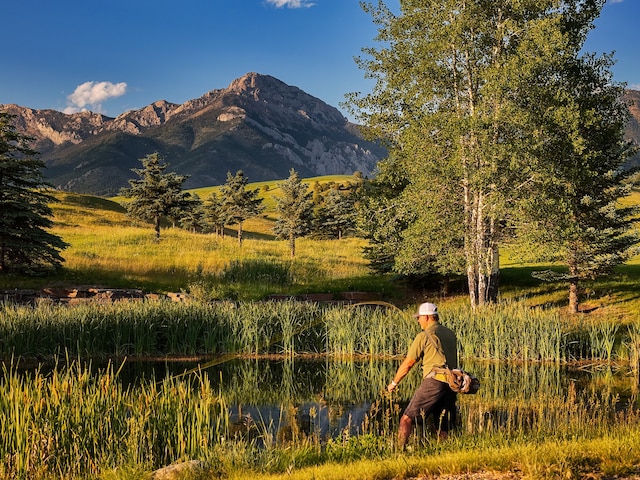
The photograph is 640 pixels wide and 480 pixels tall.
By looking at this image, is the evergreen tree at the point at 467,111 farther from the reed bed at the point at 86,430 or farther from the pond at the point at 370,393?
the reed bed at the point at 86,430

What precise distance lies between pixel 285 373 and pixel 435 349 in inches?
336

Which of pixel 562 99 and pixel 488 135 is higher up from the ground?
pixel 562 99

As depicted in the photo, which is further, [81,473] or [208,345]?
[208,345]

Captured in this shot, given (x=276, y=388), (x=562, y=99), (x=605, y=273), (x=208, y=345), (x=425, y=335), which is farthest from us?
(x=605, y=273)

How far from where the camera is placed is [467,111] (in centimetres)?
2198

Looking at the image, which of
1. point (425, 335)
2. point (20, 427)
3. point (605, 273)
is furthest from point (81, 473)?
point (605, 273)

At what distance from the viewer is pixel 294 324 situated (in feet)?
59.2

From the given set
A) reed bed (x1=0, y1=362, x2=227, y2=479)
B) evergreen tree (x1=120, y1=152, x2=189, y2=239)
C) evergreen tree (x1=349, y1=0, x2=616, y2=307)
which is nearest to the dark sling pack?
reed bed (x1=0, y1=362, x2=227, y2=479)

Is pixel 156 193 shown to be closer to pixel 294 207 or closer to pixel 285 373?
pixel 294 207

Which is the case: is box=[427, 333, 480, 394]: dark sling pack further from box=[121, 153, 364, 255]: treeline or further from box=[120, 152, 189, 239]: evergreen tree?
box=[120, 152, 189, 239]: evergreen tree

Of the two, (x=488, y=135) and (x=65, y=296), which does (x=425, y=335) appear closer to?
(x=488, y=135)

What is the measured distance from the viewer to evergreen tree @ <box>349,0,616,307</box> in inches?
739

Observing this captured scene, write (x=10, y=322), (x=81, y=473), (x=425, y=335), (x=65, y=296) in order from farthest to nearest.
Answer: (x=65, y=296), (x=10, y=322), (x=425, y=335), (x=81, y=473)

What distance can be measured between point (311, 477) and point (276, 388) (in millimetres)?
7740
